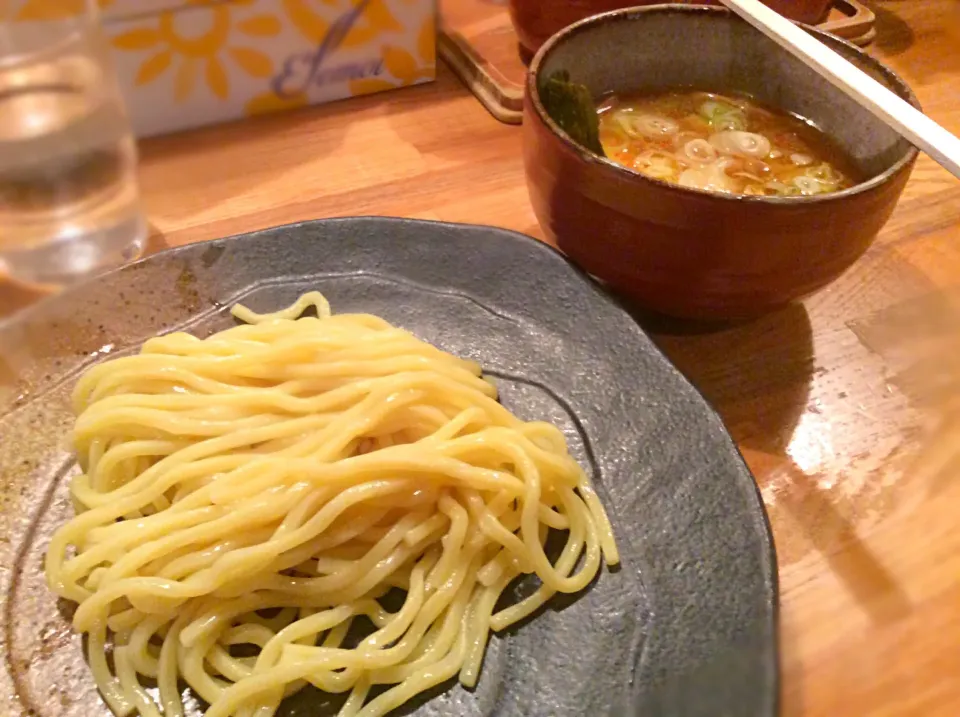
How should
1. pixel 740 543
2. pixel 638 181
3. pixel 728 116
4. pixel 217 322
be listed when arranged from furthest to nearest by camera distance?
pixel 728 116 < pixel 217 322 < pixel 638 181 < pixel 740 543

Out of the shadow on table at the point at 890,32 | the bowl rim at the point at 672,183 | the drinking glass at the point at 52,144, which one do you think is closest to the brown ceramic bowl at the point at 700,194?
the bowl rim at the point at 672,183

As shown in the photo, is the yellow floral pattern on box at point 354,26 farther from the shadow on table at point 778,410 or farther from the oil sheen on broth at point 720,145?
the shadow on table at point 778,410

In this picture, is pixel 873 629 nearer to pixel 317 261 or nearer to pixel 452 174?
pixel 317 261

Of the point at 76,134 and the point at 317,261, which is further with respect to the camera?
the point at 76,134

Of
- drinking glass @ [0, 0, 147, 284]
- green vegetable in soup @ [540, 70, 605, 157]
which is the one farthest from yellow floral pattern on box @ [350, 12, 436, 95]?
green vegetable in soup @ [540, 70, 605, 157]

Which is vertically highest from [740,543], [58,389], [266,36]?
[266,36]

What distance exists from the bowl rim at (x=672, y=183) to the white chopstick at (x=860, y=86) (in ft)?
0.10

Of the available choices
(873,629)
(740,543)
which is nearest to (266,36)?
(740,543)

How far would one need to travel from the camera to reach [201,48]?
151 centimetres

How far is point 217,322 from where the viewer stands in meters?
1.19

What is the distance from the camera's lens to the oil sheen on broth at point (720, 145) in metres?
1.21

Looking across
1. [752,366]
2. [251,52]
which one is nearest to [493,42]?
[251,52]

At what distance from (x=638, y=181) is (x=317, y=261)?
0.49 m

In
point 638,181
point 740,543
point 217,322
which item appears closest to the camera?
point 740,543
